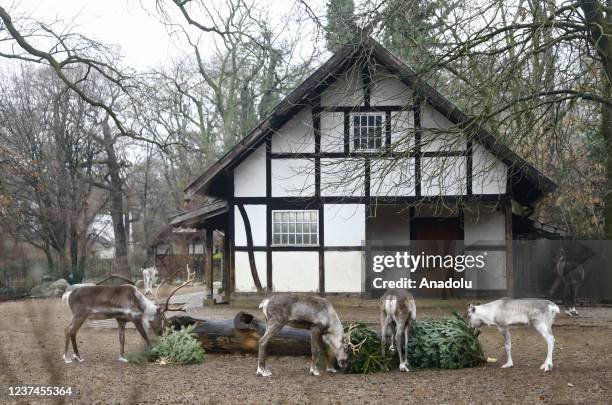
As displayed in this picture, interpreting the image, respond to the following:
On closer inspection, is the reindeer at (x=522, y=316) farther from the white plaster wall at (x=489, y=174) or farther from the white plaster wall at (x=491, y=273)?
the white plaster wall at (x=491, y=273)

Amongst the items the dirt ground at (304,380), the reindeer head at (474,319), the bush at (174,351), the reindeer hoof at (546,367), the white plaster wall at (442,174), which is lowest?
the dirt ground at (304,380)

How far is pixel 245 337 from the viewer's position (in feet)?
43.5

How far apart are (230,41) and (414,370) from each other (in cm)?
812

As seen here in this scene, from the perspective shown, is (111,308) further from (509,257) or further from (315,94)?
(509,257)

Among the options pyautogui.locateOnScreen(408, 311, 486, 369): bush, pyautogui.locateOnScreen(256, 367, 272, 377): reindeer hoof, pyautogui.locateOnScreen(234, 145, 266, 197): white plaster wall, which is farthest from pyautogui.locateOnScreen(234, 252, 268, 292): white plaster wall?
pyautogui.locateOnScreen(256, 367, 272, 377): reindeer hoof

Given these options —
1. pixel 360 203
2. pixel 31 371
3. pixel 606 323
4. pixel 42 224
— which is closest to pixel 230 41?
pixel 360 203

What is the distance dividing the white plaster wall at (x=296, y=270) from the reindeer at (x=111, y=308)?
8.39 meters

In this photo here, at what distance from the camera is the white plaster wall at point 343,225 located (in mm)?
21359

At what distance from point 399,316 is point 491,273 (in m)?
A: 10.2

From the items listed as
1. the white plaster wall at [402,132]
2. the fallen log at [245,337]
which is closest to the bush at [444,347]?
the fallen log at [245,337]

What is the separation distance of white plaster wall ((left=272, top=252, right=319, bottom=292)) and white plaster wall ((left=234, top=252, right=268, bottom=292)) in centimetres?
31

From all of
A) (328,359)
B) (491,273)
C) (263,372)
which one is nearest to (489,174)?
(491,273)

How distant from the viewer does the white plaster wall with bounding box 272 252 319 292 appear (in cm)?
2123

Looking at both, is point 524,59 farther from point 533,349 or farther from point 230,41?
point 230,41
